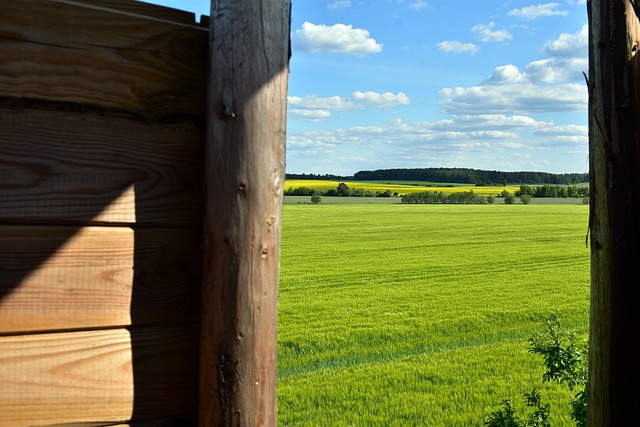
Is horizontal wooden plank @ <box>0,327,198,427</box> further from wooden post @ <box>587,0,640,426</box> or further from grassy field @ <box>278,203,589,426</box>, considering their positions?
grassy field @ <box>278,203,589,426</box>

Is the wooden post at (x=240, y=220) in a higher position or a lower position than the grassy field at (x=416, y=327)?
higher

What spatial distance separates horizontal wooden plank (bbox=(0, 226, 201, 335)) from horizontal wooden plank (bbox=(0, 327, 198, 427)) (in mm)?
38

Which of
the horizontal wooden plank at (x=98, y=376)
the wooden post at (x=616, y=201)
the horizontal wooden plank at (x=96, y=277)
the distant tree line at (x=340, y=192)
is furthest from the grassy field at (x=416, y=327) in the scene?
the distant tree line at (x=340, y=192)

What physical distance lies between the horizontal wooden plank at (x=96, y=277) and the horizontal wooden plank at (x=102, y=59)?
348 mm

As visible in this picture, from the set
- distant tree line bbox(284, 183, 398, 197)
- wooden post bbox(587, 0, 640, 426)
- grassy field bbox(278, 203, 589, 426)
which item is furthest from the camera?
distant tree line bbox(284, 183, 398, 197)

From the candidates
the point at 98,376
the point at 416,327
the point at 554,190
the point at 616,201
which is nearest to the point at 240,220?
the point at 98,376

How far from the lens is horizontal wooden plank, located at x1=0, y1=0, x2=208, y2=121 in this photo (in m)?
1.63

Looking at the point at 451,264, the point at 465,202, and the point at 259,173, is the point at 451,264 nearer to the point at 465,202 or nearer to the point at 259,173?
the point at 259,173

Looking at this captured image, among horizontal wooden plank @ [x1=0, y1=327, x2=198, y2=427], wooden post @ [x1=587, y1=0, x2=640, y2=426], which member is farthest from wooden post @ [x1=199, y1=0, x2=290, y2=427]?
wooden post @ [x1=587, y1=0, x2=640, y2=426]

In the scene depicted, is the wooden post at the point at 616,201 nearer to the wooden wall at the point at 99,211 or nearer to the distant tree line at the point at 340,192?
the wooden wall at the point at 99,211

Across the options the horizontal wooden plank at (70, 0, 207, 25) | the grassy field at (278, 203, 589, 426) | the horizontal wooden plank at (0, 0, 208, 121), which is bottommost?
the grassy field at (278, 203, 589, 426)

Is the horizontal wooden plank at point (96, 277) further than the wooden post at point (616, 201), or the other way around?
the wooden post at point (616, 201)

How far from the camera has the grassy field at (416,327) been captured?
8.28m

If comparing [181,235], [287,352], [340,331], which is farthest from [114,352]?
[340,331]
